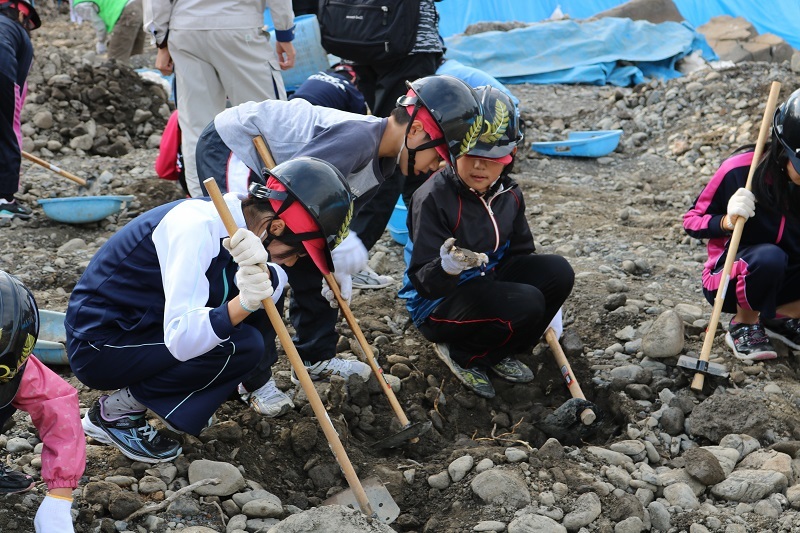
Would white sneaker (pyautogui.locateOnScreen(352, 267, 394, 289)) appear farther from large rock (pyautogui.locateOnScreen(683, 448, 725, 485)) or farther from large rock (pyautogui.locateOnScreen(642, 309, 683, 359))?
large rock (pyautogui.locateOnScreen(683, 448, 725, 485))

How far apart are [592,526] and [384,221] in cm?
257

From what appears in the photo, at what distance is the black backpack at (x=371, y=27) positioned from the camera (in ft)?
18.0

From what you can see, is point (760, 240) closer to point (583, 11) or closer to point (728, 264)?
point (728, 264)

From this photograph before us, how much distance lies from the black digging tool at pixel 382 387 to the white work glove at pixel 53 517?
4.59 ft

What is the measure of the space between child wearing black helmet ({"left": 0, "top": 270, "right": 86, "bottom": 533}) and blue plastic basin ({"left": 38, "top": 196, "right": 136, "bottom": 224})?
3.79 m

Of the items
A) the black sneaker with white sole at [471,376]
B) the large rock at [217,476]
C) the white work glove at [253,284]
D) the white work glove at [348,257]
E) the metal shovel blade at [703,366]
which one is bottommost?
the black sneaker with white sole at [471,376]

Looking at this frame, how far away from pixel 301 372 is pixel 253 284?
41cm

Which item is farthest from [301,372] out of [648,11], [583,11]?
[583,11]

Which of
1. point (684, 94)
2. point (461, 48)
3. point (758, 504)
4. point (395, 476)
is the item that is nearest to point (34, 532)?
point (395, 476)

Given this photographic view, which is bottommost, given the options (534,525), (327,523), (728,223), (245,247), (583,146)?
(583,146)

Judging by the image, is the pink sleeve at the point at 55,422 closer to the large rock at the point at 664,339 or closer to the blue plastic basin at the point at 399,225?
the large rock at the point at 664,339

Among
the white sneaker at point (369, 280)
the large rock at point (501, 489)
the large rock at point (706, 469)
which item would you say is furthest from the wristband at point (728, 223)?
the white sneaker at point (369, 280)

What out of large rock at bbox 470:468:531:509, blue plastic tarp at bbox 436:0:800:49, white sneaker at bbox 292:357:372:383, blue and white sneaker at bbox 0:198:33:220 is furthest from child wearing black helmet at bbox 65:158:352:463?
blue plastic tarp at bbox 436:0:800:49

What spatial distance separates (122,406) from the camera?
11.3 ft
